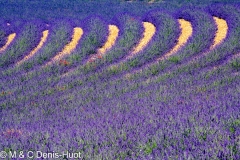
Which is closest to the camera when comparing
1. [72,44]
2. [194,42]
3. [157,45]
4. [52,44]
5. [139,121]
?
[139,121]

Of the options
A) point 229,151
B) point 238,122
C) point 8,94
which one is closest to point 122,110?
point 238,122

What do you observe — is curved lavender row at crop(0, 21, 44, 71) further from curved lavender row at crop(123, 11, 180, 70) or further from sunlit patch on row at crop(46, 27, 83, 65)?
curved lavender row at crop(123, 11, 180, 70)

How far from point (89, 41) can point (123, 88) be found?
23.3ft

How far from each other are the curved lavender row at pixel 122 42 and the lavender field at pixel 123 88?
0.05 metres

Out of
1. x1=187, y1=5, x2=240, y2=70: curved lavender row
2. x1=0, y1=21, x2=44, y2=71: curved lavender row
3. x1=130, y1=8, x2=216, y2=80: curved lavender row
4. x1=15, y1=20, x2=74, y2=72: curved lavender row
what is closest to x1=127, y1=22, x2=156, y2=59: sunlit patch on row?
x1=130, y1=8, x2=216, y2=80: curved lavender row

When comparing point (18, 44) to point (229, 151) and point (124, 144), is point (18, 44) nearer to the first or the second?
point (124, 144)

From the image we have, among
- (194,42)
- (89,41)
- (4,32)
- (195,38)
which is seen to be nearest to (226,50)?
(194,42)

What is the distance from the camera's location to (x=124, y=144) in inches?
163

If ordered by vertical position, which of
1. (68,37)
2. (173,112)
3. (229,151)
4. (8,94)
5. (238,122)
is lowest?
(68,37)

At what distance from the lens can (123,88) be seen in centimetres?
923

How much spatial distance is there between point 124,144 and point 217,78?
213 inches

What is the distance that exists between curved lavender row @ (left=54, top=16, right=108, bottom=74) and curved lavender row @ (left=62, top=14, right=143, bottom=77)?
0.76 m

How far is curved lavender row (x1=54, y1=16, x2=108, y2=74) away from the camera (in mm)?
13141

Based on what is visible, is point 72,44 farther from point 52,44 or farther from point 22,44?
point 22,44
